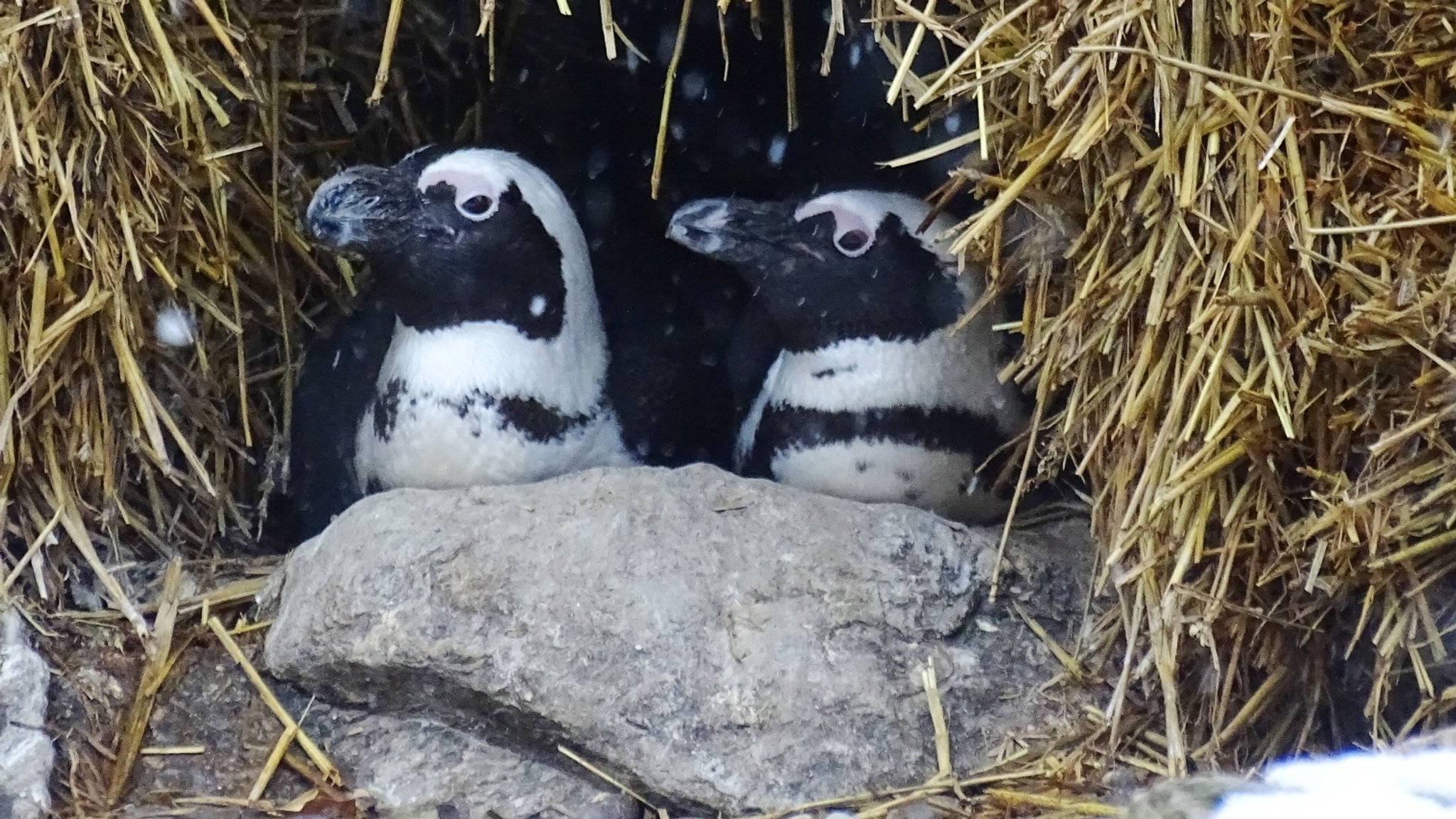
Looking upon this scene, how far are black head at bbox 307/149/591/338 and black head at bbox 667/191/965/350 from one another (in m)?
0.29

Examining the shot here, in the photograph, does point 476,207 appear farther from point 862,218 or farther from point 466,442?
point 862,218

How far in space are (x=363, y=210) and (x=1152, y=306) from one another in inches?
60.2

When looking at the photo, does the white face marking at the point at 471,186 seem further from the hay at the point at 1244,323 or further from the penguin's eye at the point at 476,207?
the hay at the point at 1244,323

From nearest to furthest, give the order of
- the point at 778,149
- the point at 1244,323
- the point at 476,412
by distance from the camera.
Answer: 1. the point at 1244,323
2. the point at 476,412
3. the point at 778,149

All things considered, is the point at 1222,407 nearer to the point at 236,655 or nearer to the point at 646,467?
the point at 646,467

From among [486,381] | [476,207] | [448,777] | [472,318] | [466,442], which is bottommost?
[448,777]

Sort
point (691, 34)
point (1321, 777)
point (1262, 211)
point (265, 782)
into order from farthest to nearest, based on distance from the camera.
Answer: point (691, 34), point (265, 782), point (1262, 211), point (1321, 777)

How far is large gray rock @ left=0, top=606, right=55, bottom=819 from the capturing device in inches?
101

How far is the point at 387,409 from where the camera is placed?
3.21 meters

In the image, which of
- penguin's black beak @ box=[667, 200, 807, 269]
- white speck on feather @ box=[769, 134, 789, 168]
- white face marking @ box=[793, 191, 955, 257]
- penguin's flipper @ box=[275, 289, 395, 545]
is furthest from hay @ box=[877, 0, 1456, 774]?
penguin's flipper @ box=[275, 289, 395, 545]

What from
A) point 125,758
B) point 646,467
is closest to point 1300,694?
point 646,467

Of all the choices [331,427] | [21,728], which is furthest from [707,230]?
[21,728]

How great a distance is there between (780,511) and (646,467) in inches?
11.1

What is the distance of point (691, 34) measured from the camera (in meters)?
3.89
